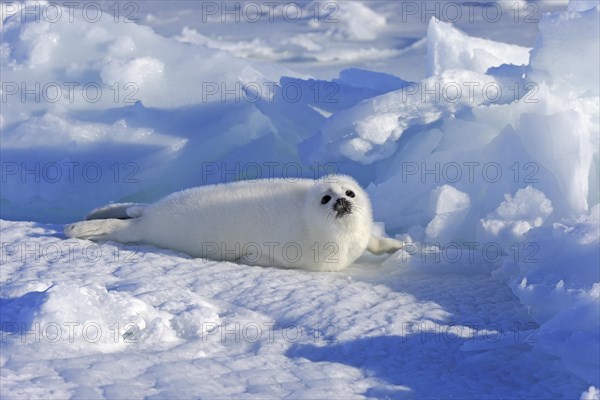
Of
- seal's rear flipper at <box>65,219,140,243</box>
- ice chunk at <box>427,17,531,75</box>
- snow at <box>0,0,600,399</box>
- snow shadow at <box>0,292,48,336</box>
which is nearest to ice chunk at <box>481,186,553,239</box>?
snow at <box>0,0,600,399</box>

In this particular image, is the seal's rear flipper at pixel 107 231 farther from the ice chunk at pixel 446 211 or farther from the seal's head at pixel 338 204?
the ice chunk at pixel 446 211

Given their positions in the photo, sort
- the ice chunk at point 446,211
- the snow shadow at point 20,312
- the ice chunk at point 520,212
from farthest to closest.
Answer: the ice chunk at point 446,211 < the ice chunk at point 520,212 < the snow shadow at point 20,312

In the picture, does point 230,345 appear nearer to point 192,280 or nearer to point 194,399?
point 194,399

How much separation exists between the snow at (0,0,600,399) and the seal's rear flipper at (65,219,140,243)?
9cm

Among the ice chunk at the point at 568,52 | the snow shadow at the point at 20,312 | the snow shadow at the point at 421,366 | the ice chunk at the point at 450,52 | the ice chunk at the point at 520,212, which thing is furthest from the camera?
the ice chunk at the point at 450,52

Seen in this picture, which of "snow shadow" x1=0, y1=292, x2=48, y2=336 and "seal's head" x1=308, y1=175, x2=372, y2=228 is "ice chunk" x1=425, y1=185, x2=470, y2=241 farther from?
"snow shadow" x1=0, y1=292, x2=48, y2=336

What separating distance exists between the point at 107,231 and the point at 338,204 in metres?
1.40

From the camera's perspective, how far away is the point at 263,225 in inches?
183

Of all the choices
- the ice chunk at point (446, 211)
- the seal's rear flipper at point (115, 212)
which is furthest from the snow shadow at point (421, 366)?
the seal's rear flipper at point (115, 212)

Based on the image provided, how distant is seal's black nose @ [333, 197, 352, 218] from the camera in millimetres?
4520

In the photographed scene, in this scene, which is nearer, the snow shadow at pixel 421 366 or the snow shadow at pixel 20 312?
the snow shadow at pixel 421 366

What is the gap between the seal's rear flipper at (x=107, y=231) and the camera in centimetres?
484

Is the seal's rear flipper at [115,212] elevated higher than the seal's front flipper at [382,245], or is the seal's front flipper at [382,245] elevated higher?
the seal's rear flipper at [115,212]

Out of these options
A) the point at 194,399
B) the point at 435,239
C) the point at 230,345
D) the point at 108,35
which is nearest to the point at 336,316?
the point at 230,345
